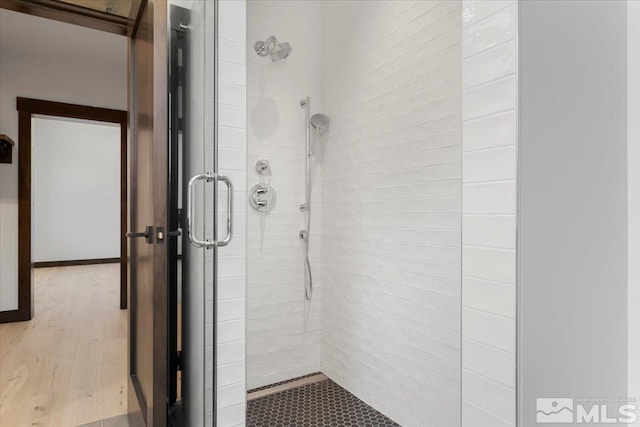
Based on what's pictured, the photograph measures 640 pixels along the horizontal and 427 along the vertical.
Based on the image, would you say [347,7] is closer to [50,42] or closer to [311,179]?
[311,179]

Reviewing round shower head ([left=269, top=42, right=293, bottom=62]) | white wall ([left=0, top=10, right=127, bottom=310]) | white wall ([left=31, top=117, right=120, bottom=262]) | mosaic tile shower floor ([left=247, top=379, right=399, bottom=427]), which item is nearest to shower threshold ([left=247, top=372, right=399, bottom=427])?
mosaic tile shower floor ([left=247, top=379, right=399, bottom=427])

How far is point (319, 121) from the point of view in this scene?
2.54 meters

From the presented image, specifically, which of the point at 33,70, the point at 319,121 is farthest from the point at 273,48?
the point at 33,70

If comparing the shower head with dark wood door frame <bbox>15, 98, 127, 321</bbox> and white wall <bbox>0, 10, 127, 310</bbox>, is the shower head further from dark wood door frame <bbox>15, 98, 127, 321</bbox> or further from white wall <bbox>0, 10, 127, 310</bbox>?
dark wood door frame <bbox>15, 98, 127, 321</bbox>

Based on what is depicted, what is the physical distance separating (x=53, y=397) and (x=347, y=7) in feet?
9.73

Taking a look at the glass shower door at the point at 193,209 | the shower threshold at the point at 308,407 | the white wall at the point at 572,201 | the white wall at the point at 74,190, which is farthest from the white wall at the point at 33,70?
the white wall at the point at 572,201

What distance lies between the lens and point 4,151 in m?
3.55

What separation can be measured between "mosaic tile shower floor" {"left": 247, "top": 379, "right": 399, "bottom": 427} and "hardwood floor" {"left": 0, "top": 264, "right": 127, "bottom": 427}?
80 centimetres

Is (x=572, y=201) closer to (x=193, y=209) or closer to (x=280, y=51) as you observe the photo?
(x=193, y=209)

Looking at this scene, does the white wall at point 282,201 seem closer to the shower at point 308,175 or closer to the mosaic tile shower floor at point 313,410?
the shower at point 308,175

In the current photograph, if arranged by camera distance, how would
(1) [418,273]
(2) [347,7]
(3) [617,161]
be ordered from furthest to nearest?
(2) [347,7] → (1) [418,273] → (3) [617,161]

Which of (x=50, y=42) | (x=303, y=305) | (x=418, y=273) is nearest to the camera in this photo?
(x=418, y=273)

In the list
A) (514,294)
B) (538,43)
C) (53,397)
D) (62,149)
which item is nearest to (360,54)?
(538,43)
